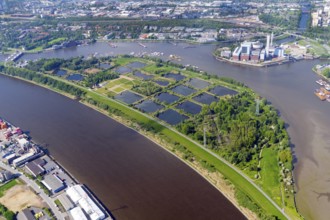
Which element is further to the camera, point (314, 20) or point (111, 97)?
point (314, 20)

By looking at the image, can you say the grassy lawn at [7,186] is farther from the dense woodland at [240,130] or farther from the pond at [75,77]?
the pond at [75,77]

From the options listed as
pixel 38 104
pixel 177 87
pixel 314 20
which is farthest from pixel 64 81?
pixel 314 20

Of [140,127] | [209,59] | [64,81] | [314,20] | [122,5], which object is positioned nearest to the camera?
[140,127]

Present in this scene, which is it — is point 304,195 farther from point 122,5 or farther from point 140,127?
point 122,5

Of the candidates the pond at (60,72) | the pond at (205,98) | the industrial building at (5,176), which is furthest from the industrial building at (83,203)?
the pond at (60,72)

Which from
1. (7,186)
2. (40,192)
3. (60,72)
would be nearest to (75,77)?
(60,72)

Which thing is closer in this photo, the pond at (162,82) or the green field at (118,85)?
the green field at (118,85)

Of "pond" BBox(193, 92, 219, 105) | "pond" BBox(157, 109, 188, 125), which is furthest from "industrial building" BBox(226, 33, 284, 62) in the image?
"pond" BBox(157, 109, 188, 125)
